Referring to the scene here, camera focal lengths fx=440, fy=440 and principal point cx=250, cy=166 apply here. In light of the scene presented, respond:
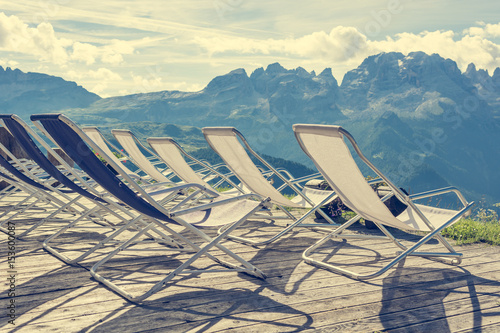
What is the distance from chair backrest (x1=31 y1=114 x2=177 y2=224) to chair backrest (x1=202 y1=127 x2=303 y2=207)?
1456mm

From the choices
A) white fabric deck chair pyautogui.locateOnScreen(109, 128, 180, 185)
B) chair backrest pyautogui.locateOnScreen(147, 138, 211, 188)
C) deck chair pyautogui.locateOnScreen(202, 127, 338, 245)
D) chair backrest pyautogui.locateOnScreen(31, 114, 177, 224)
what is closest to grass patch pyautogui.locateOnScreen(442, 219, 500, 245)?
deck chair pyautogui.locateOnScreen(202, 127, 338, 245)

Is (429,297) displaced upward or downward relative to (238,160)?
downward

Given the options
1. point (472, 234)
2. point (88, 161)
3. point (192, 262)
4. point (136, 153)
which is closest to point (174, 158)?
point (136, 153)

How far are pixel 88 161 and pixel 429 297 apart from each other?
2.34 m

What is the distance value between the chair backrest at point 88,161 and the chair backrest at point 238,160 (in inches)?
57.3

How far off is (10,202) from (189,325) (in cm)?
574

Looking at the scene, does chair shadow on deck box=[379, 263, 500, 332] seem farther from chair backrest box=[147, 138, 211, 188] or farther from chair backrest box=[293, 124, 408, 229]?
chair backrest box=[147, 138, 211, 188]

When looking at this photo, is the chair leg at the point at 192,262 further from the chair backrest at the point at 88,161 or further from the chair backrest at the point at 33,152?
the chair backrest at the point at 33,152

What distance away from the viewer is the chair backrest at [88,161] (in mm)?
2627

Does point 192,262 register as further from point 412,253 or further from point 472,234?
point 472,234

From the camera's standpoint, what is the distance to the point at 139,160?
222 inches

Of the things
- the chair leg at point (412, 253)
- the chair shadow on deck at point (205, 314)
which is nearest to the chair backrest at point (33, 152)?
the chair shadow on deck at point (205, 314)

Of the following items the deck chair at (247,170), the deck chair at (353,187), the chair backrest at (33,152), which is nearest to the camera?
the deck chair at (353,187)

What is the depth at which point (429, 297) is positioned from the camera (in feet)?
9.40
